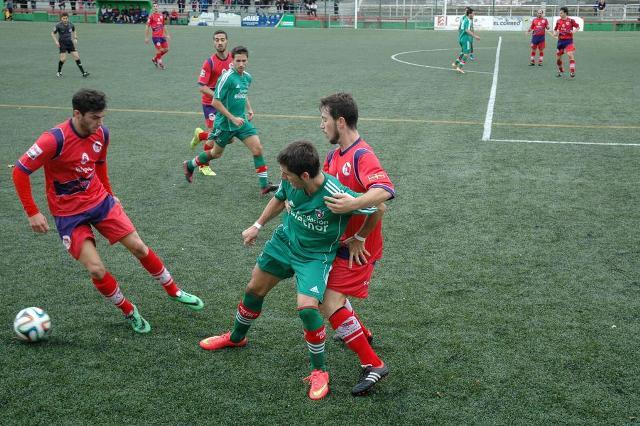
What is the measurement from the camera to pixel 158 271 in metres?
5.78

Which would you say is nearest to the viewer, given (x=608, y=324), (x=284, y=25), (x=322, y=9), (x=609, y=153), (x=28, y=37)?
(x=608, y=324)

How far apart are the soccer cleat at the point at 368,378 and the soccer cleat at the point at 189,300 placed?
186 centimetres

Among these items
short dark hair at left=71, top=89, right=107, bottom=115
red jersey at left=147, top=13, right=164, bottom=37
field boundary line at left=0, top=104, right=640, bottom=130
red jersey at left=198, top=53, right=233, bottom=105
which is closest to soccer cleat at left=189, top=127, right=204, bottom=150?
red jersey at left=198, top=53, right=233, bottom=105

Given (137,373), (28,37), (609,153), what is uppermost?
(28,37)

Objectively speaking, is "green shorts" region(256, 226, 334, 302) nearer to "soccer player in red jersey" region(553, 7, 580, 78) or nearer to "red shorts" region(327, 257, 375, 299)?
"red shorts" region(327, 257, 375, 299)

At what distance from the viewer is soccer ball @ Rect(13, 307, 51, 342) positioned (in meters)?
5.17

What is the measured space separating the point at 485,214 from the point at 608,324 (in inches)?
117

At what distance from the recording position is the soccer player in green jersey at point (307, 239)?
4273 millimetres

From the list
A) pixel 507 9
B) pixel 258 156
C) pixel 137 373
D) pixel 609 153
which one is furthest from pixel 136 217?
pixel 507 9

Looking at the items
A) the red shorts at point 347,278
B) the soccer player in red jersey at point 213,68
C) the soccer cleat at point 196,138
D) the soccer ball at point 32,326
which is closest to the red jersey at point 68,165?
the soccer ball at point 32,326

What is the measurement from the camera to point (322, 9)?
167 ft

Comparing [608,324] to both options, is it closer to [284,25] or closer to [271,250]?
[271,250]

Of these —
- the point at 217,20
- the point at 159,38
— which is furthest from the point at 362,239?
the point at 217,20

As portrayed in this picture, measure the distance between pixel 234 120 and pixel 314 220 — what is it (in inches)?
195
